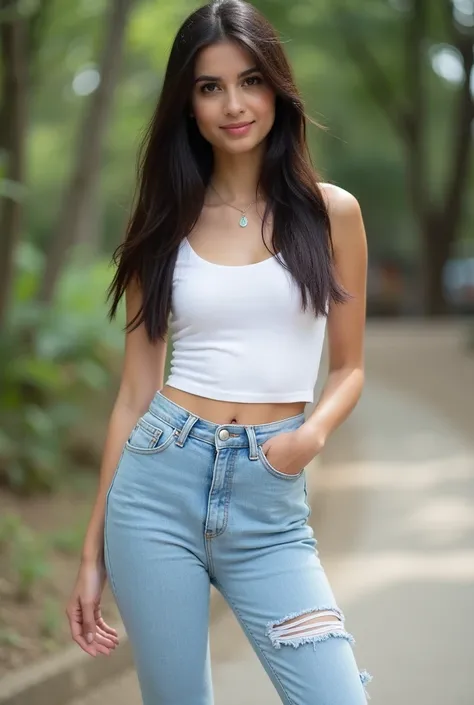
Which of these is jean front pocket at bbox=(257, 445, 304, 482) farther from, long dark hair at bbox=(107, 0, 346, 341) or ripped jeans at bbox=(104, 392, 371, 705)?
long dark hair at bbox=(107, 0, 346, 341)

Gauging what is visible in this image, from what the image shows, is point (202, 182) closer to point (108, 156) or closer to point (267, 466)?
point (267, 466)

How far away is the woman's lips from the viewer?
2.63 meters

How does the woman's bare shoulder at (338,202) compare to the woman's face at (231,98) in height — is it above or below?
below

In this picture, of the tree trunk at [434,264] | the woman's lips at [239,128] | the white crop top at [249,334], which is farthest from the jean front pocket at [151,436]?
the tree trunk at [434,264]

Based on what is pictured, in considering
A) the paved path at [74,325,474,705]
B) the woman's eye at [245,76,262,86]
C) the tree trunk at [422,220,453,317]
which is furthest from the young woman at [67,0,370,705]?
the tree trunk at [422,220,453,317]

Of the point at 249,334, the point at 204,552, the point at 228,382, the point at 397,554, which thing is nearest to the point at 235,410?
the point at 228,382

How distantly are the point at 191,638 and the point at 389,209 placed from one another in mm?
34749

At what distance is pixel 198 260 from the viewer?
2621mm

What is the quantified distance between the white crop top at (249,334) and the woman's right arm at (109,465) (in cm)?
21

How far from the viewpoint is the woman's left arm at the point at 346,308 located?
2.64m

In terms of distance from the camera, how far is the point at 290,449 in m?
2.45

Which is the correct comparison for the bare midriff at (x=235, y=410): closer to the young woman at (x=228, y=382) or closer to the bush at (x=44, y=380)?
the young woman at (x=228, y=382)

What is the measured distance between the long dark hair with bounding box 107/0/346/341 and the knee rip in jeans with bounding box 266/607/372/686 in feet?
2.16

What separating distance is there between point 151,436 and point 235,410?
0.19 meters
